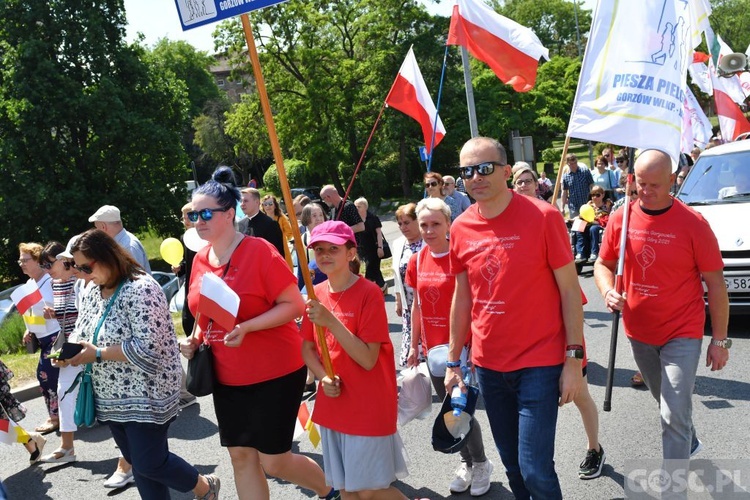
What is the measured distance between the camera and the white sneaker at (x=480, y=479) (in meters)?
4.75

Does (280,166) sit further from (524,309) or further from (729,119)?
(729,119)

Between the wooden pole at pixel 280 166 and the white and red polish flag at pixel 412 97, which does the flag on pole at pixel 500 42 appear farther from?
the wooden pole at pixel 280 166

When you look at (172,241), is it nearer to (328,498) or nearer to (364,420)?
(328,498)

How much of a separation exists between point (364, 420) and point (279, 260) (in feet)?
3.29

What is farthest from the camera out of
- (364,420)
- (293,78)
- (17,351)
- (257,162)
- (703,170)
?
(257,162)

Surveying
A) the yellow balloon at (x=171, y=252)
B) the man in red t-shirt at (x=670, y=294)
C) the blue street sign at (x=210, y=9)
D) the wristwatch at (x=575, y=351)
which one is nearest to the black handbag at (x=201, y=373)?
the blue street sign at (x=210, y=9)

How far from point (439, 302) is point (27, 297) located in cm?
412

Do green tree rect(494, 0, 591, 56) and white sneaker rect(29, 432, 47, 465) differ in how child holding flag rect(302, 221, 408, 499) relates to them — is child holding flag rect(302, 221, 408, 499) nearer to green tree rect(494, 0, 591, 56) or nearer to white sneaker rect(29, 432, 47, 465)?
white sneaker rect(29, 432, 47, 465)

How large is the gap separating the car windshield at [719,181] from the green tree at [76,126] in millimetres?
22774

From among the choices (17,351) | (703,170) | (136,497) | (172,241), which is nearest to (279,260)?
(136,497)

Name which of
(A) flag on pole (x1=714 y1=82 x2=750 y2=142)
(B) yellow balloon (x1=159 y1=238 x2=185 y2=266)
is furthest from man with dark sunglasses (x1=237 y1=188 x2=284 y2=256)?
(A) flag on pole (x1=714 y1=82 x2=750 y2=142)

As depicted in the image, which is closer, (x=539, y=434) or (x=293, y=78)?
(x=539, y=434)

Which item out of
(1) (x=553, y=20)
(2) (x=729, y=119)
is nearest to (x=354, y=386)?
(2) (x=729, y=119)

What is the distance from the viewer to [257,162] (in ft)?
214
